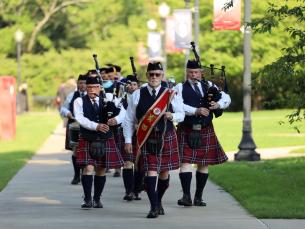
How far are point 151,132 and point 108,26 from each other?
59.9 m

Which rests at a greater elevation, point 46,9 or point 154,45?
point 46,9

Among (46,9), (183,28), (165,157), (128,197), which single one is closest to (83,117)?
(165,157)

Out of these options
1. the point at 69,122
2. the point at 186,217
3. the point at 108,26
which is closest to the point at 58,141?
the point at 69,122

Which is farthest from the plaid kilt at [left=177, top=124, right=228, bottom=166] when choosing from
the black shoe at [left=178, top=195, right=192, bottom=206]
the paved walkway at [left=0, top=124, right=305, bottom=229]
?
the paved walkway at [left=0, top=124, right=305, bottom=229]

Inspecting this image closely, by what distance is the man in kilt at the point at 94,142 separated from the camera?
13609 mm

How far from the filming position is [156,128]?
507 inches

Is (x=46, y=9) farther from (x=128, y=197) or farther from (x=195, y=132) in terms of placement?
(x=195, y=132)

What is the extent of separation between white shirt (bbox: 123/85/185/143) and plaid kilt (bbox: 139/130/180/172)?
238 millimetres

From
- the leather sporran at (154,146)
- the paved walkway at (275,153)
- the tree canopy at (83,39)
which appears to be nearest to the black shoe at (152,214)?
the leather sporran at (154,146)

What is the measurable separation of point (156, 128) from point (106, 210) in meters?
1.28

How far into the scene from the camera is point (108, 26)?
237 ft

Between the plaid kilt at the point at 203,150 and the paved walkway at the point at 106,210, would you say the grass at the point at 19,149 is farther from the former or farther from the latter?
the plaid kilt at the point at 203,150

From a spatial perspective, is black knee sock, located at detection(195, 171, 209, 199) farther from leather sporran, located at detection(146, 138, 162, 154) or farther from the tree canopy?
the tree canopy

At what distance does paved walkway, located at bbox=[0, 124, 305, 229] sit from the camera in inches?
466
